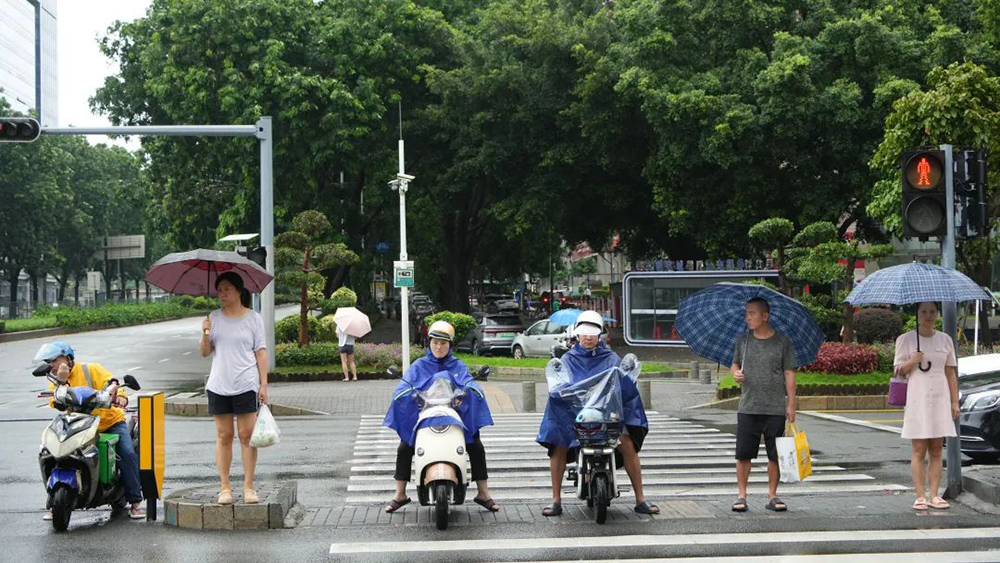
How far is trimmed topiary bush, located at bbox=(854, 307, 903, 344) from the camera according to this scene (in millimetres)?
30516

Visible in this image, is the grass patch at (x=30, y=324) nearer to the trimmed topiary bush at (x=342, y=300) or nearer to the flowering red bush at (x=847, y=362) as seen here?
the trimmed topiary bush at (x=342, y=300)

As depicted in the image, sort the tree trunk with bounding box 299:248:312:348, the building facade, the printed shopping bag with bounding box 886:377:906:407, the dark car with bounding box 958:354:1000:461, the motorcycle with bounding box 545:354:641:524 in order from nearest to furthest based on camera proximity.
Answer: the motorcycle with bounding box 545:354:641:524 < the printed shopping bag with bounding box 886:377:906:407 < the dark car with bounding box 958:354:1000:461 < the tree trunk with bounding box 299:248:312:348 < the building facade

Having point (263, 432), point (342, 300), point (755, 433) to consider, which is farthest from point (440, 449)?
point (342, 300)

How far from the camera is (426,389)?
863cm

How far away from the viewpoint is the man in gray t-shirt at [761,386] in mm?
8828

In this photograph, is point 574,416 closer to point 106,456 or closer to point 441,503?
point 441,503

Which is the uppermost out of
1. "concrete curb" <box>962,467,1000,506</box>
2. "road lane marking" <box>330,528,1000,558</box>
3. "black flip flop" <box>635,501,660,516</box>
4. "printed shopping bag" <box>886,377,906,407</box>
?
"printed shopping bag" <box>886,377,906,407</box>

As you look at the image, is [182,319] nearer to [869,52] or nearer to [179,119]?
[179,119]

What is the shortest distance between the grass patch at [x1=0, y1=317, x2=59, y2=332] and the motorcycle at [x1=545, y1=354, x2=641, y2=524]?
4514 cm

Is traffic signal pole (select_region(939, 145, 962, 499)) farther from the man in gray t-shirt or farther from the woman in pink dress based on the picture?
the man in gray t-shirt

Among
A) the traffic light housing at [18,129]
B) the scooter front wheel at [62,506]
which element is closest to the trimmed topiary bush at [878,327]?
the traffic light housing at [18,129]

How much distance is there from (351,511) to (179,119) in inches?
1255

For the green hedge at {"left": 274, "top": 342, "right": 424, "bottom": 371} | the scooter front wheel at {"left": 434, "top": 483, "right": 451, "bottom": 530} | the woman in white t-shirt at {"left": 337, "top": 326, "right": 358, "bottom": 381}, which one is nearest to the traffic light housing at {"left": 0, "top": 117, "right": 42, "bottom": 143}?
the woman in white t-shirt at {"left": 337, "top": 326, "right": 358, "bottom": 381}

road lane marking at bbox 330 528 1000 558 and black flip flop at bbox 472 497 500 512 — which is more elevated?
black flip flop at bbox 472 497 500 512
